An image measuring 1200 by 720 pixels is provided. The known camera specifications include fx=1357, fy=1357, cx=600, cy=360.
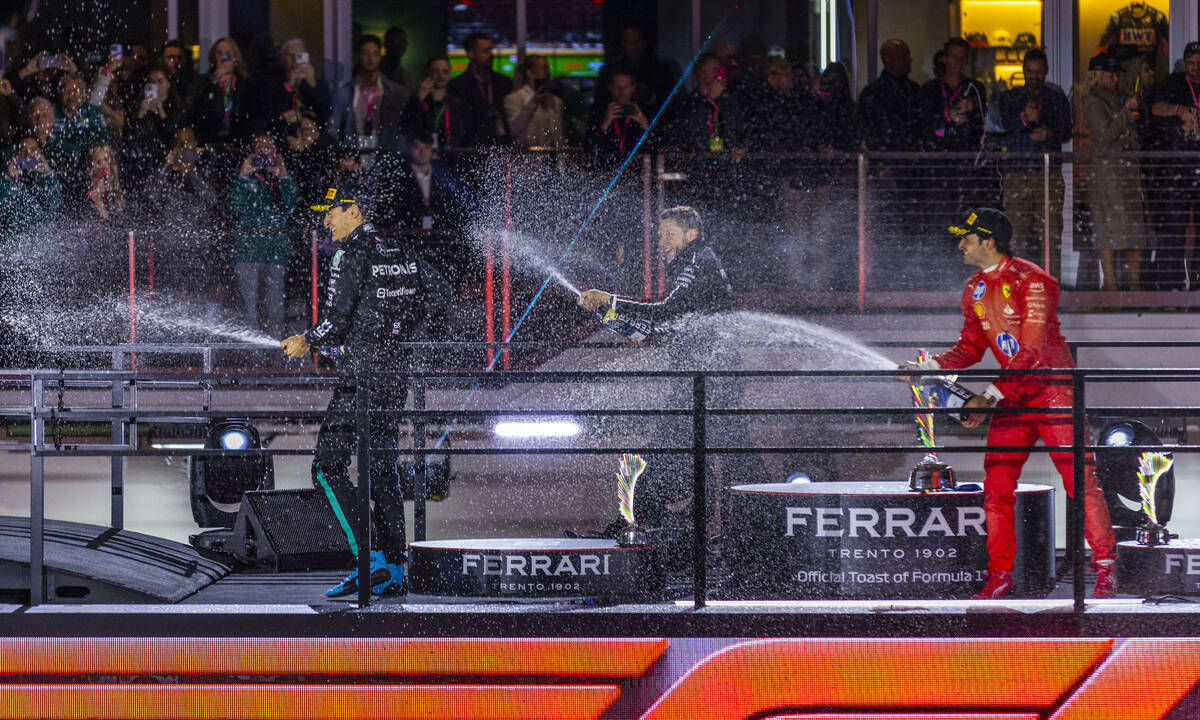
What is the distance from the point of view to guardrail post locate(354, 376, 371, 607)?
4355mm

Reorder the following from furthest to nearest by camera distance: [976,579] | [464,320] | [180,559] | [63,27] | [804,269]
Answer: [63,27], [804,269], [464,320], [180,559], [976,579]

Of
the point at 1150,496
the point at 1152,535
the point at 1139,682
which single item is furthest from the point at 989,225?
the point at 1139,682

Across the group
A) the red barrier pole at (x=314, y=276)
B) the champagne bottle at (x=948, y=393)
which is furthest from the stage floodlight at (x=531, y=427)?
the red barrier pole at (x=314, y=276)

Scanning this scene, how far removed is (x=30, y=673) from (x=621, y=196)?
20.9ft

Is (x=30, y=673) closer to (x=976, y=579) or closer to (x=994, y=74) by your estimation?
(x=976, y=579)

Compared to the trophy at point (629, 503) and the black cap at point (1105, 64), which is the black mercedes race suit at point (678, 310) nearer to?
the trophy at point (629, 503)

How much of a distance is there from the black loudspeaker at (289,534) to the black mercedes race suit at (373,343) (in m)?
0.52

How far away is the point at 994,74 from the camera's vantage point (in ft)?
42.6

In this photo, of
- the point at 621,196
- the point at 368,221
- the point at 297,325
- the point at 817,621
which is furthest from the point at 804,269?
the point at 817,621

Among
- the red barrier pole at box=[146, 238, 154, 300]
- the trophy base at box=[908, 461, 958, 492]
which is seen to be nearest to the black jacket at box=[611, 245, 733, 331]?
the trophy base at box=[908, 461, 958, 492]

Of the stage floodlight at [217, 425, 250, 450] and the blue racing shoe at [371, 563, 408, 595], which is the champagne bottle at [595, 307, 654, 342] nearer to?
the blue racing shoe at [371, 563, 408, 595]

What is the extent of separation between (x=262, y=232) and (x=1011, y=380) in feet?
19.6

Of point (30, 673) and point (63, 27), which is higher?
point (63, 27)

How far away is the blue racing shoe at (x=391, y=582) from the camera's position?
4.94 metres
